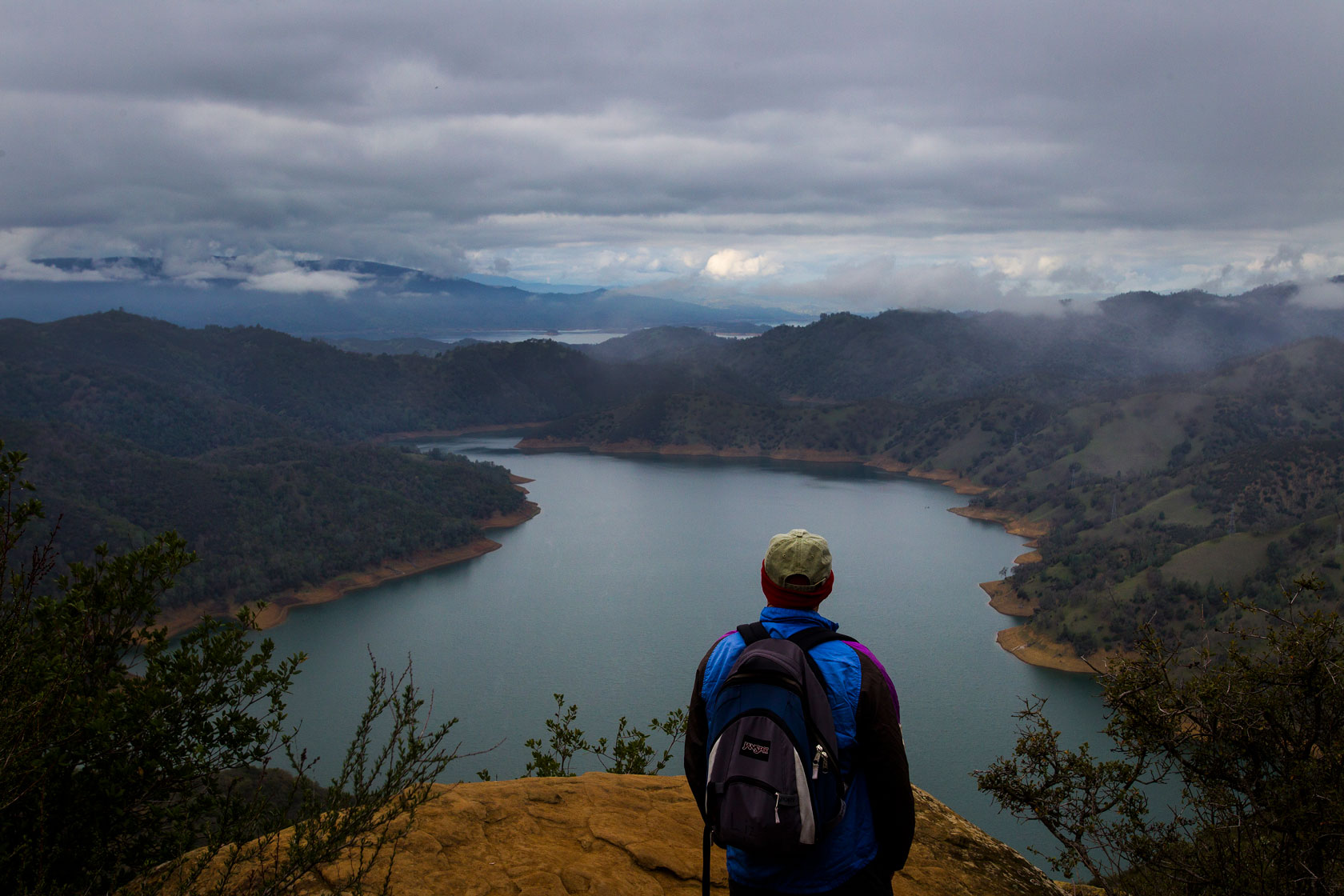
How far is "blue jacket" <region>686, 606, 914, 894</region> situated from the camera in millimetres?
3748

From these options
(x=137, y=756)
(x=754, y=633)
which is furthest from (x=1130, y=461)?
(x=137, y=756)

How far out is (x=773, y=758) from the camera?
3.43 m

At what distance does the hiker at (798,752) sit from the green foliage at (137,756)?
236 cm

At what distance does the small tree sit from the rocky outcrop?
66 centimetres

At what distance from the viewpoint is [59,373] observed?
152 meters

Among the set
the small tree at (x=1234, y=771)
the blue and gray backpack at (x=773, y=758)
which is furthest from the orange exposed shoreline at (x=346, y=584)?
the blue and gray backpack at (x=773, y=758)

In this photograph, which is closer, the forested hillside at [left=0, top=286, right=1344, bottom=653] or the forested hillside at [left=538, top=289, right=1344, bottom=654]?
the forested hillside at [left=538, top=289, right=1344, bottom=654]

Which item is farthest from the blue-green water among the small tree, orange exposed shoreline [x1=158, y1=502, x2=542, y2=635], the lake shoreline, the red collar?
the red collar

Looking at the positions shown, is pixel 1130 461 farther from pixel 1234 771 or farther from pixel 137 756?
pixel 137 756

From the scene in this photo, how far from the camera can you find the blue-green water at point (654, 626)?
133 ft

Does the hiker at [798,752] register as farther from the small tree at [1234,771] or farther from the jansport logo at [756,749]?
the small tree at [1234,771]

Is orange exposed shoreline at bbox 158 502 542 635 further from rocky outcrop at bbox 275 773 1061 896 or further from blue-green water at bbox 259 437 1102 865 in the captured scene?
rocky outcrop at bbox 275 773 1061 896

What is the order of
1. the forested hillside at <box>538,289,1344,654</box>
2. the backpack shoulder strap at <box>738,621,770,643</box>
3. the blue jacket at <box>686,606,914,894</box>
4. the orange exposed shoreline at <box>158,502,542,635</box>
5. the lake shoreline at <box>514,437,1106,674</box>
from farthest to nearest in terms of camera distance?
the orange exposed shoreline at <box>158,502,542,635</box>, the forested hillside at <box>538,289,1344,654</box>, the lake shoreline at <box>514,437,1106,674</box>, the backpack shoulder strap at <box>738,621,770,643</box>, the blue jacket at <box>686,606,914,894</box>

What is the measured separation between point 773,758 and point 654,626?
54.0 m
